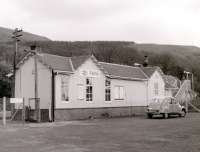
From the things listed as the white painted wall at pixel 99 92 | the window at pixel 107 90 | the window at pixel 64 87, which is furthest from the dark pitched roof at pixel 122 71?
the window at pixel 64 87

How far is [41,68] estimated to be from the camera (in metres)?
33.5

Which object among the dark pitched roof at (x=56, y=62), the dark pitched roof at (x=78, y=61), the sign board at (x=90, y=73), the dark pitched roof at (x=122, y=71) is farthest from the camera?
the dark pitched roof at (x=122, y=71)


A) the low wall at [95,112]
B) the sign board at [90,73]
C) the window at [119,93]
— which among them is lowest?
the low wall at [95,112]

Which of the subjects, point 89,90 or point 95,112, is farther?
point 95,112

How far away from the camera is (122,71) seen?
42031 millimetres

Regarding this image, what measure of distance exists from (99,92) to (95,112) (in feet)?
6.26

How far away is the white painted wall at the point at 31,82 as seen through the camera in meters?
32.9

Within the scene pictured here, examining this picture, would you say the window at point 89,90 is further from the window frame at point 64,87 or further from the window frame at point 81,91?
the window frame at point 64,87

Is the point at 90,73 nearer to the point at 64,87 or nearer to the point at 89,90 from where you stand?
the point at 89,90

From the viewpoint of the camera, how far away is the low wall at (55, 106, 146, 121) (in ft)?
108

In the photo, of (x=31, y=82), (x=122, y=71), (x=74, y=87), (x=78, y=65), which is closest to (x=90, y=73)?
(x=78, y=65)

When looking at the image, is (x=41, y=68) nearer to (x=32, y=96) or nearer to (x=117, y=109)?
(x=32, y=96)

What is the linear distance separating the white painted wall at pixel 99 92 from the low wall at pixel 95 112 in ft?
1.12

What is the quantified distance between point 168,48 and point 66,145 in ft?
437
